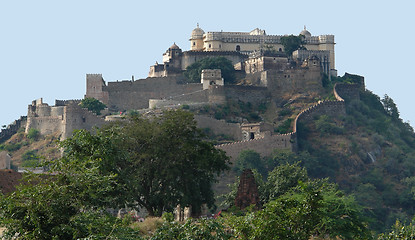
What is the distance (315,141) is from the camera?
7075 cm

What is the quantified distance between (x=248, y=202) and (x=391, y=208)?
31792 mm

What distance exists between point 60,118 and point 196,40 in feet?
71.0

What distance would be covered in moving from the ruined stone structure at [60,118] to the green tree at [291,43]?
21860mm

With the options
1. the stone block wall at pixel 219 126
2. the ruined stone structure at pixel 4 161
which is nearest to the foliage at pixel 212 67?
the stone block wall at pixel 219 126

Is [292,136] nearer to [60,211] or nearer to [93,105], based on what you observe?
[93,105]

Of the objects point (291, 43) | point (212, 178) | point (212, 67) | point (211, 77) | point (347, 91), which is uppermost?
point (291, 43)

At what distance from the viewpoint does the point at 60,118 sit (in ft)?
237

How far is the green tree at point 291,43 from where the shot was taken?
8562 cm

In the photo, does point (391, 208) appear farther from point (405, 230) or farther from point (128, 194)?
point (405, 230)

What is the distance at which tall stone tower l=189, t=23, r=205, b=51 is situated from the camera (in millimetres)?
88625

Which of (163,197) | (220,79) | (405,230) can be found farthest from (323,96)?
(405,230)

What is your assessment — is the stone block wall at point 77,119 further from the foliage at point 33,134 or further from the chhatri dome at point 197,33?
the chhatri dome at point 197,33

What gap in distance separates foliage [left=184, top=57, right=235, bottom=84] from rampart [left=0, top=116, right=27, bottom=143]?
1562cm

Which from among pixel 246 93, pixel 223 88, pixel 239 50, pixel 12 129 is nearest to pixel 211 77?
pixel 223 88
